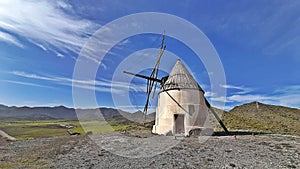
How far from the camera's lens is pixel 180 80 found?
2484 cm

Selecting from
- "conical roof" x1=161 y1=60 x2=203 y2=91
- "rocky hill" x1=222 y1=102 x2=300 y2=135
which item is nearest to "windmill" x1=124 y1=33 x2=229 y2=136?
"conical roof" x1=161 y1=60 x2=203 y2=91

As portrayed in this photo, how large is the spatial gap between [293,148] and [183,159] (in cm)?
877

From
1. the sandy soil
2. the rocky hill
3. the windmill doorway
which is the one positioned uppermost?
the rocky hill

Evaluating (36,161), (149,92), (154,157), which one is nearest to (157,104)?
(149,92)

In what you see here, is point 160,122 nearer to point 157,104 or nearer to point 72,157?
point 157,104

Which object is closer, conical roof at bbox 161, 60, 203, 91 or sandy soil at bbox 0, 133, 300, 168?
sandy soil at bbox 0, 133, 300, 168

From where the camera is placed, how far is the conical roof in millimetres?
24297

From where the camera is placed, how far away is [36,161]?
41.1ft

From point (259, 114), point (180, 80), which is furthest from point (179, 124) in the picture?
point (259, 114)

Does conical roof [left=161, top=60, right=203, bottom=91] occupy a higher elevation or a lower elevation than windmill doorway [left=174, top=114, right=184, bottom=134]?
higher

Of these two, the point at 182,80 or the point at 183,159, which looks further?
the point at 182,80

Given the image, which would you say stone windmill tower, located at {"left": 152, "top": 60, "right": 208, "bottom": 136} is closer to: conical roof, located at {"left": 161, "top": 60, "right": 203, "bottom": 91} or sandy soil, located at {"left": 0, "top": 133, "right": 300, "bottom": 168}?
conical roof, located at {"left": 161, "top": 60, "right": 203, "bottom": 91}

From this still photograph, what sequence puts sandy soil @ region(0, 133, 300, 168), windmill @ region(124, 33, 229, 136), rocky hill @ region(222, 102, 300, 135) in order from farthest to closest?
1. rocky hill @ region(222, 102, 300, 135)
2. windmill @ region(124, 33, 229, 136)
3. sandy soil @ region(0, 133, 300, 168)

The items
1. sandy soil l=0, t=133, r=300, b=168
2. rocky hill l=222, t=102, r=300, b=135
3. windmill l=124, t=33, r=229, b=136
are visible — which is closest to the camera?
sandy soil l=0, t=133, r=300, b=168
